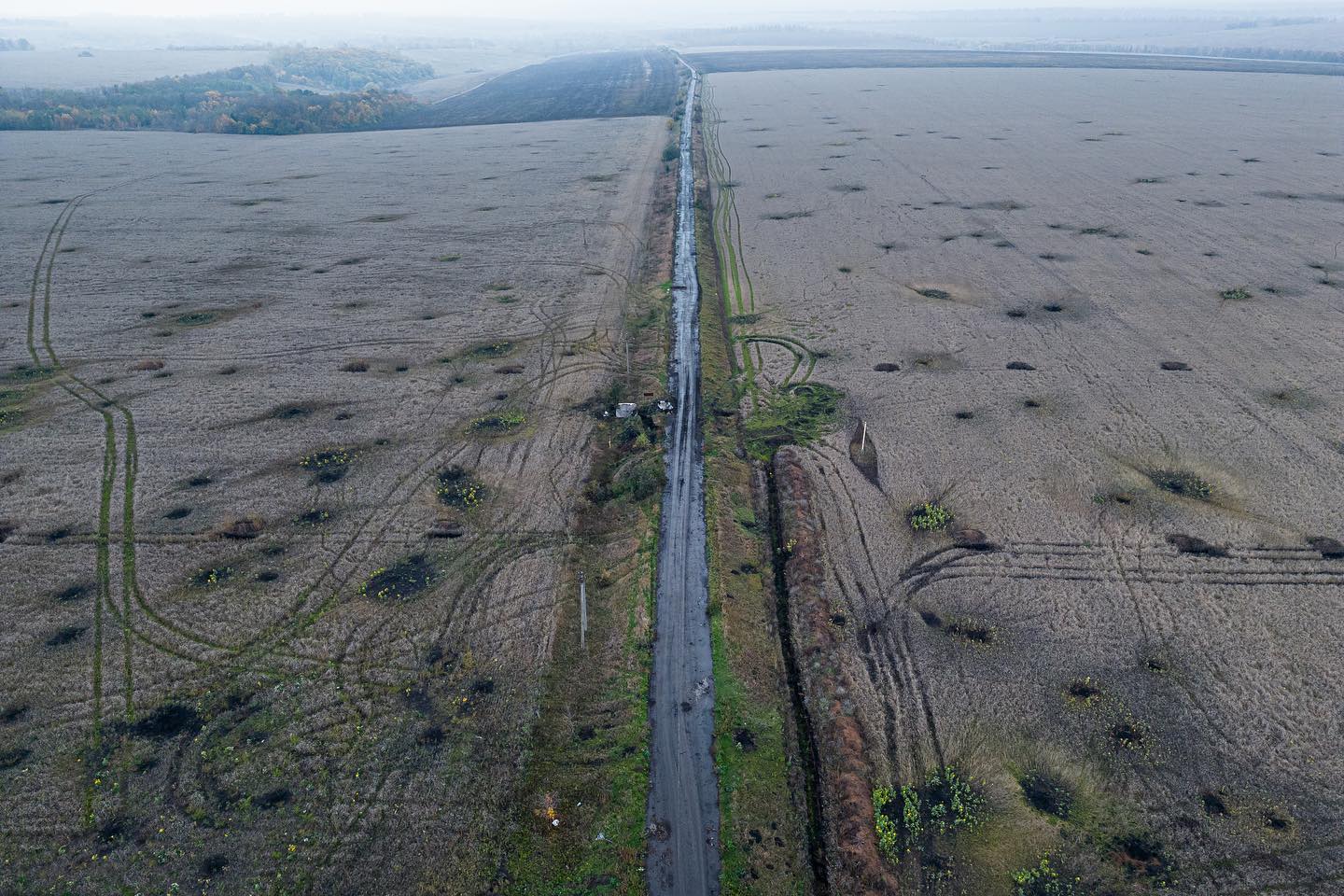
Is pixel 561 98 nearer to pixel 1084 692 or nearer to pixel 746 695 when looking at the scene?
pixel 746 695

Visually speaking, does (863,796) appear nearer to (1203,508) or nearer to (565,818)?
(565,818)

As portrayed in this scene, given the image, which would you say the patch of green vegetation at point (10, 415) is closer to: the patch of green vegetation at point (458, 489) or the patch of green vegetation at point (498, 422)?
the patch of green vegetation at point (498, 422)

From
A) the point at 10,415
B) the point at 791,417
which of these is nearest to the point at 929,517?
the point at 791,417

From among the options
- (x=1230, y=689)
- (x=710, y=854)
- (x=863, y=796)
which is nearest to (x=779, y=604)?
(x=863, y=796)

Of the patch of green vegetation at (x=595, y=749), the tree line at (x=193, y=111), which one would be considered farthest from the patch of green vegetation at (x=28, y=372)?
the tree line at (x=193, y=111)

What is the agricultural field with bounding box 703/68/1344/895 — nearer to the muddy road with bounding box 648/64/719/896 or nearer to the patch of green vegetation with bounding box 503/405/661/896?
the muddy road with bounding box 648/64/719/896

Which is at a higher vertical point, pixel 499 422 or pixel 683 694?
pixel 499 422

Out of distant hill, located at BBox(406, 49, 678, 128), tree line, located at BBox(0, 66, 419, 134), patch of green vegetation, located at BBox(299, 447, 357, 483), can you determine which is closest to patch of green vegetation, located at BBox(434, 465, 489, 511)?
patch of green vegetation, located at BBox(299, 447, 357, 483)
